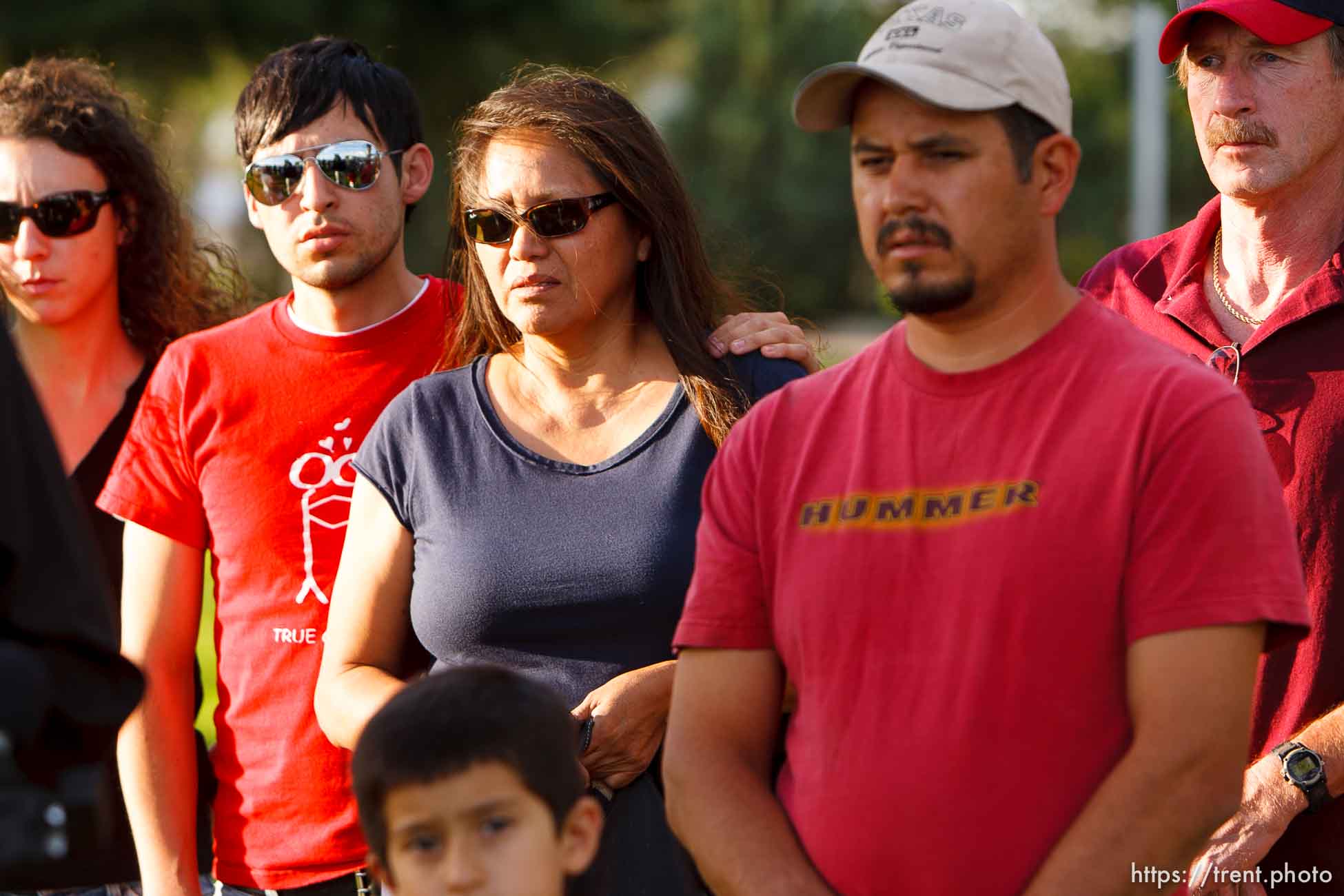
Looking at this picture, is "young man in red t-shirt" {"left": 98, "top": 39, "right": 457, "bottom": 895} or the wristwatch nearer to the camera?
the wristwatch

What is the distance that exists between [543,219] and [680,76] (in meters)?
36.4

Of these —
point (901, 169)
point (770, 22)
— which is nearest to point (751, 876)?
point (901, 169)

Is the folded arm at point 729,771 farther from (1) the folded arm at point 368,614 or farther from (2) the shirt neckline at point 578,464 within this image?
(1) the folded arm at point 368,614

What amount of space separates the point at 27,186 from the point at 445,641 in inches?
77.4

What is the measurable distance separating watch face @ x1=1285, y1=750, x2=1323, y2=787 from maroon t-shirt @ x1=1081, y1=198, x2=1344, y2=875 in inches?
3.2

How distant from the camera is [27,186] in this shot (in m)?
4.32

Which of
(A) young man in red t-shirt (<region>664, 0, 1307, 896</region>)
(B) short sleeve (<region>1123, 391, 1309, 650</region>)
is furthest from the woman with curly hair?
(B) short sleeve (<region>1123, 391, 1309, 650</region>)

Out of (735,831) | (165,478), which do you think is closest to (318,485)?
(165,478)

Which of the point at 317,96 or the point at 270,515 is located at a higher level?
the point at 317,96

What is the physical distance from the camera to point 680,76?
1529 inches

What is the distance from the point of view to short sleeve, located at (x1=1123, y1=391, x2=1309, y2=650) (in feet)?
7.39

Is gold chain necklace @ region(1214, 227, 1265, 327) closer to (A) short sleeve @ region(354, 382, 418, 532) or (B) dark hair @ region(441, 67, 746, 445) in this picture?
(B) dark hair @ region(441, 67, 746, 445)

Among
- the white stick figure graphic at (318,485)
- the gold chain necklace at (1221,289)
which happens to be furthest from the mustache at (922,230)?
the white stick figure graphic at (318,485)

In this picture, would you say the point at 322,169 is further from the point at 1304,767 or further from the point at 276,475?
the point at 1304,767
